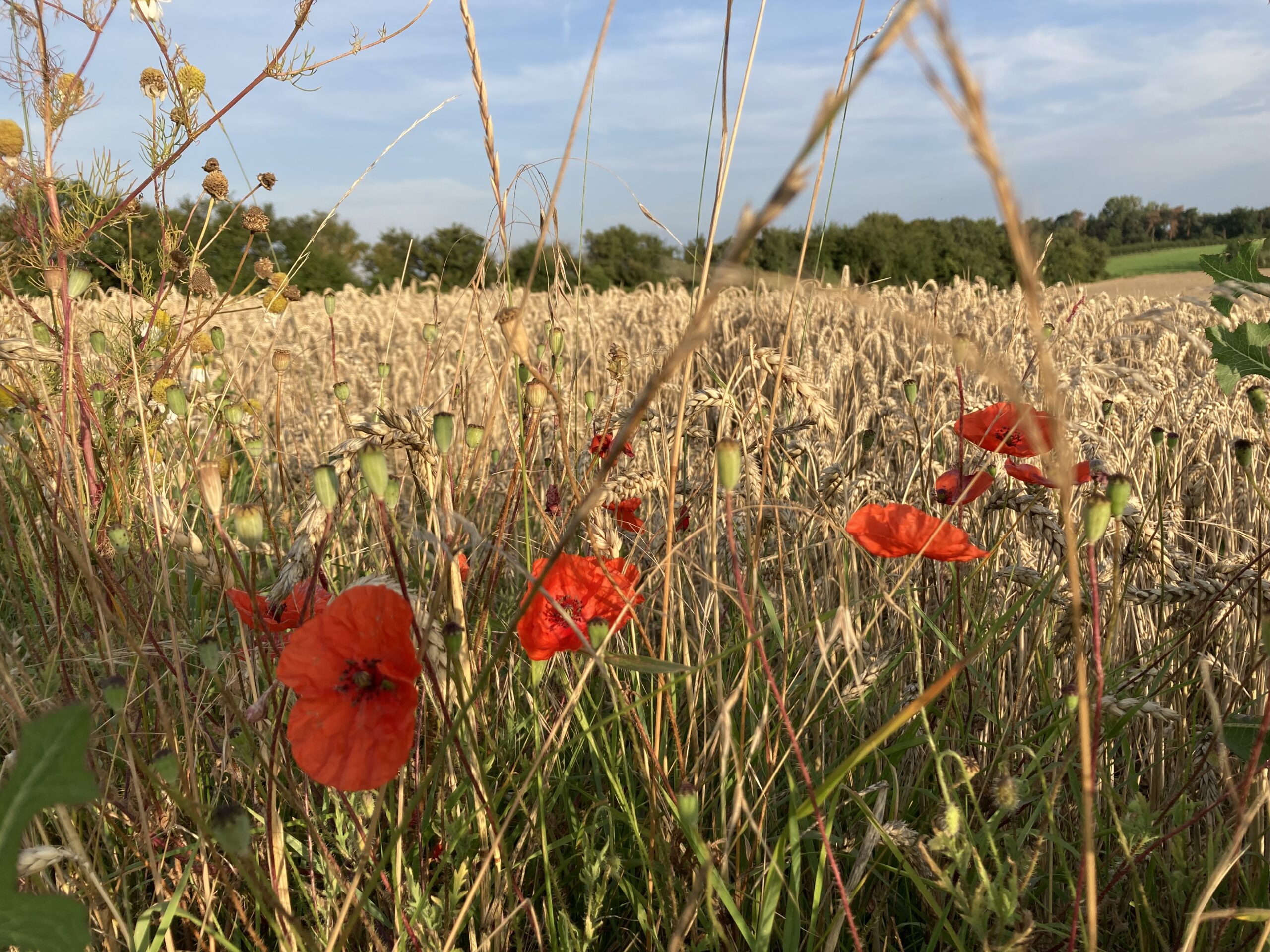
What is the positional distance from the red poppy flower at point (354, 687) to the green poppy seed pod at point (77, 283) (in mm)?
950

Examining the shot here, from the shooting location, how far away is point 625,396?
2.49 m

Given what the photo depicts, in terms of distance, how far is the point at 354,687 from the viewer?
2.91 feet

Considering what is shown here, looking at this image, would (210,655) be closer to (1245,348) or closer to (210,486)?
(210,486)

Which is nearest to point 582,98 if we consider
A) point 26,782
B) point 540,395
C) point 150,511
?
point 540,395

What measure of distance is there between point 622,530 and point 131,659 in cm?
90

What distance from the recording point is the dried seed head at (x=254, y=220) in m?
1.65

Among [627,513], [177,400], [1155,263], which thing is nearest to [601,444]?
[627,513]

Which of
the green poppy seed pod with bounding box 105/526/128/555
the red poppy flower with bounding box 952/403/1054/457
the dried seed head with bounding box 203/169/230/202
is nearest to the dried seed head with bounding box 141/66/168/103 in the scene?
the dried seed head with bounding box 203/169/230/202

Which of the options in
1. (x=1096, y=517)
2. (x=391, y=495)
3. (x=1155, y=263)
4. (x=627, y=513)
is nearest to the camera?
(x=1096, y=517)

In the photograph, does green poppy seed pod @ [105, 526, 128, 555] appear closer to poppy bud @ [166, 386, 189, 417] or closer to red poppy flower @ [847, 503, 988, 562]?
poppy bud @ [166, 386, 189, 417]

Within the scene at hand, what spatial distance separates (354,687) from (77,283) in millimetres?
1012

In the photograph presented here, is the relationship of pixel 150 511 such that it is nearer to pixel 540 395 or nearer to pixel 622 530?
pixel 622 530

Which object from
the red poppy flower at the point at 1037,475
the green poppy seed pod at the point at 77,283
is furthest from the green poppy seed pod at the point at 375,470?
the green poppy seed pod at the point at 77,283

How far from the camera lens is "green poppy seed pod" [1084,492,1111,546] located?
0.71m
